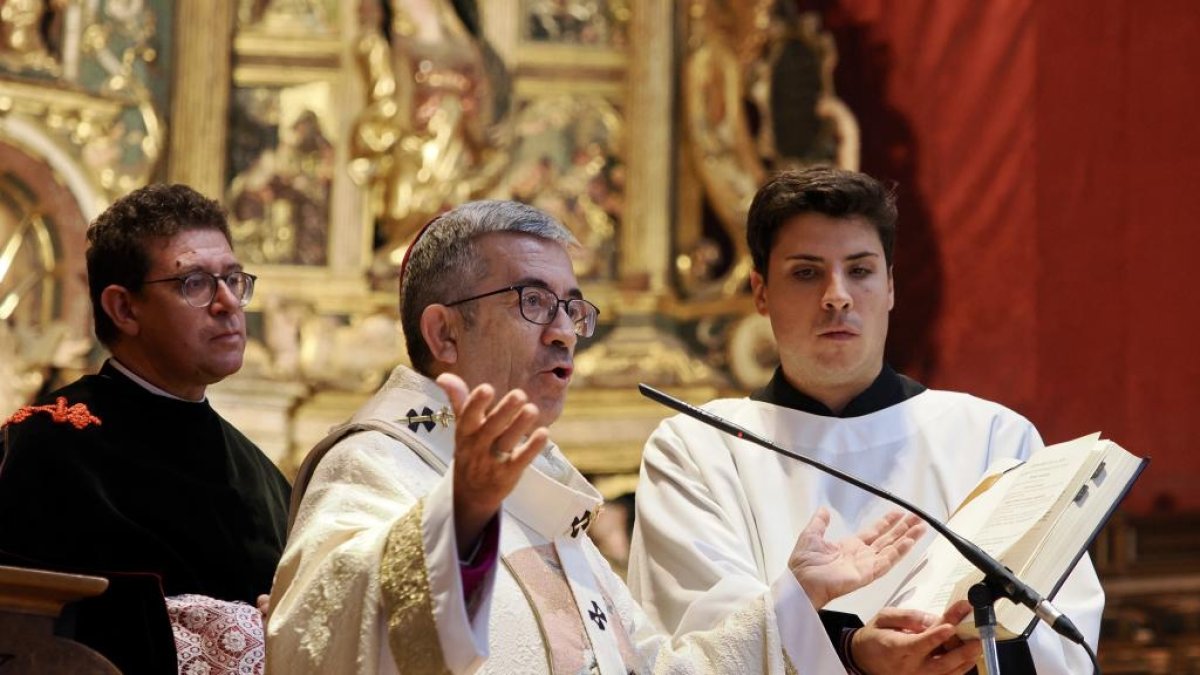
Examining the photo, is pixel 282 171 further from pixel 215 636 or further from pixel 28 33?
pixel 215 636

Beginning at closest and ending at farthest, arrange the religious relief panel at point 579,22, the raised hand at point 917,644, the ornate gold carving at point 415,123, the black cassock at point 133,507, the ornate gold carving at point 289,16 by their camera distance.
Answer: the raised hand at point 917,644, the black cassock at point 133,507, the ornate gold carving at point 415,123, the ornate gold carving at point 289,16, the religious relief panel at point 579,22

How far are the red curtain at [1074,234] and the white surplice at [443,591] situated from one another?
3.95 meters

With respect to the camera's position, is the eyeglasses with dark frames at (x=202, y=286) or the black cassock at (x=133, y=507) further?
the eyeglasses with dark frames at (x=202, y=286)

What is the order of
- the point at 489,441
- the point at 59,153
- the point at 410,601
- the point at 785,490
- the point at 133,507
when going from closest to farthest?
the point at 489,441 → the point at 410,601 → the point at 133,507 → the point at 785,490 → the point at 59,153

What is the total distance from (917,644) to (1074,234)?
14.2 feet

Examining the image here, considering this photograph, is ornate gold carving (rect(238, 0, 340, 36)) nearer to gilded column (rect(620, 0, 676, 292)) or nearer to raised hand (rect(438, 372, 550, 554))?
gilded column (rect(620, 0, 676, 292))

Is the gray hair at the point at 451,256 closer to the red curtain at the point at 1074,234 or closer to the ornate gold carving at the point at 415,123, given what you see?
the ornate gold carving at the point at 415,123

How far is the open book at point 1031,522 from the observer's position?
2.66 m

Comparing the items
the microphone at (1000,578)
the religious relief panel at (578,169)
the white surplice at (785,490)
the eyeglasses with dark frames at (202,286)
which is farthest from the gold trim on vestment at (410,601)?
the religious relief panel at (578,169)

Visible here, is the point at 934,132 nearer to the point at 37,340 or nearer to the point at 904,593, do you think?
the point at 37,340

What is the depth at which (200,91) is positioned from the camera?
701cm

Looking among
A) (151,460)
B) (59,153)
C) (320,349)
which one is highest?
(59,153)

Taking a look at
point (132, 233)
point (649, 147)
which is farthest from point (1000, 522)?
point (649, 147)

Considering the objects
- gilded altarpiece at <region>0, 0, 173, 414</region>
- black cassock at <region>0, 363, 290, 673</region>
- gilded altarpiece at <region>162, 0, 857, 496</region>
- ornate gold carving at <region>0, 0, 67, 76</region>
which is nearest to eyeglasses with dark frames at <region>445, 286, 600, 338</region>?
black cassock at <region>0, 363, 290, 673</region>
